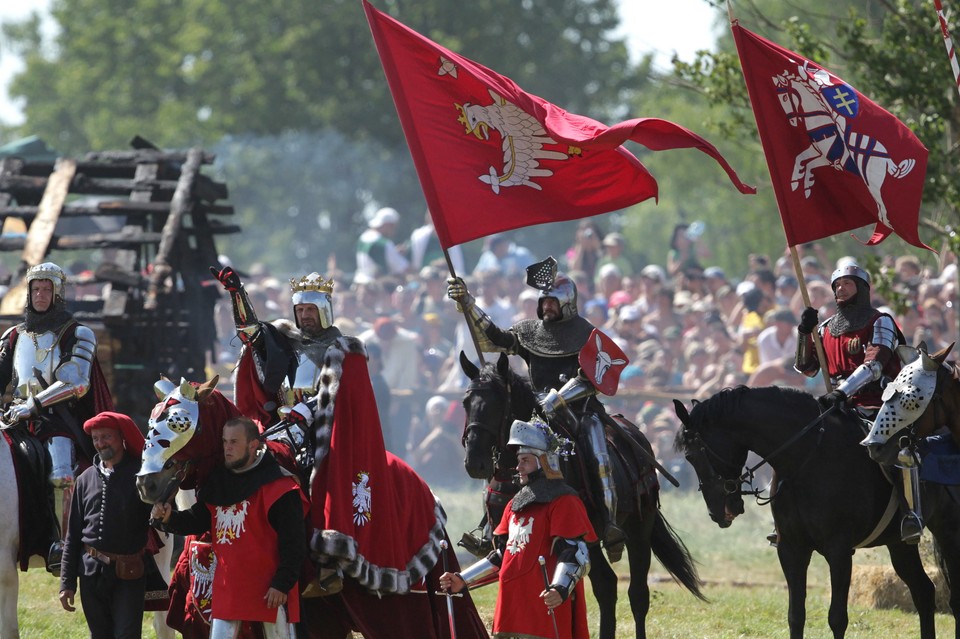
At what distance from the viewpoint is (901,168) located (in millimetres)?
9945

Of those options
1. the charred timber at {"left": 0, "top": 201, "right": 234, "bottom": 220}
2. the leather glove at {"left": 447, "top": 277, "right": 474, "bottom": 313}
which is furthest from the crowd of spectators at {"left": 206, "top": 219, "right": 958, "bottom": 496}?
the leather glove at {"left": 447, "top": 277, "right": 474, "bottom": 313}

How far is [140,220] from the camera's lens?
1700 centimetres

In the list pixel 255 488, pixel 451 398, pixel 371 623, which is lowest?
pixel 371 623

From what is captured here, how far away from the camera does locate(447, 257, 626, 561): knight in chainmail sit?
9.58 metres

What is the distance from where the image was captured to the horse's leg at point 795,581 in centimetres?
907

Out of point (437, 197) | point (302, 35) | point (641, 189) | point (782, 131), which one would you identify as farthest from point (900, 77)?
point (302, 35)

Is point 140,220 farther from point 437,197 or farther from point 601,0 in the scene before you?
point 601,0

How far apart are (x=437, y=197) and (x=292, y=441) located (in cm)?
197

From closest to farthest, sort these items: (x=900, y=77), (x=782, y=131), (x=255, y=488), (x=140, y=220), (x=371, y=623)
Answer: (x=255, y=488) → (x=371, y=623) → (x=782, y=131) → (x=900, y=77) → (x=140, y=220)

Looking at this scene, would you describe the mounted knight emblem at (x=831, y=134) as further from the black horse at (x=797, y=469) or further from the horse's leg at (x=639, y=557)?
the horse's leg at (x=639, y=557)

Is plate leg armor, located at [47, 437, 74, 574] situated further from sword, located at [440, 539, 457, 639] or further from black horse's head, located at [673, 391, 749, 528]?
black horse's head, located at [673, 391, 749, 528]

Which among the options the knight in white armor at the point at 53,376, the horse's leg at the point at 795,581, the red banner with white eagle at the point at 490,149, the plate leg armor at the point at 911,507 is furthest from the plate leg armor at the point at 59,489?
the plate leg armor at the point at 911,507

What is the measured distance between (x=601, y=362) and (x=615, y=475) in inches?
29.3

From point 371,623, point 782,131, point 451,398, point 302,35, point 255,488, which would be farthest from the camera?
point 302,35
